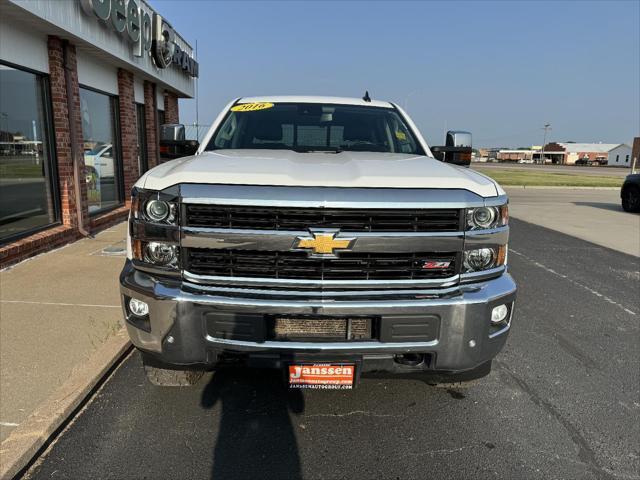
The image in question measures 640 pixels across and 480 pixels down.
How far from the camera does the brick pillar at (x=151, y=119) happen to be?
1143 cm

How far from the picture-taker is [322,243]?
232cm

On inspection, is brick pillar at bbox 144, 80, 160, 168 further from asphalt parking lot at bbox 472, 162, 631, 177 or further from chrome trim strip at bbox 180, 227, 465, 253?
asphalt parking lot at bbox 472, 162, 631, 177

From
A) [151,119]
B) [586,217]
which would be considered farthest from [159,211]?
[586,217]

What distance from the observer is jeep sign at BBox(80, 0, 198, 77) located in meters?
7.30

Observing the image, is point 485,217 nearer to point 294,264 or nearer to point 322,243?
point 322,243

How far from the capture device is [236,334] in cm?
234

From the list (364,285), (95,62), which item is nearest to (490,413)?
(364,285)

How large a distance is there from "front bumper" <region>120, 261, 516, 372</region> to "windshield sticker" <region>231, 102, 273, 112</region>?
Result: 83.3 inches

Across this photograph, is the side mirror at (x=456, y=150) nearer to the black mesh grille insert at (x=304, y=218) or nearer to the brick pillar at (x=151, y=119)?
the black mesh grille insert at (x=304, y=218)

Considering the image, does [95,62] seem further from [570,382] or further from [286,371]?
[570,382]

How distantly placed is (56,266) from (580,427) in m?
5.63

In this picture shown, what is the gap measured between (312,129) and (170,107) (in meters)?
10.7

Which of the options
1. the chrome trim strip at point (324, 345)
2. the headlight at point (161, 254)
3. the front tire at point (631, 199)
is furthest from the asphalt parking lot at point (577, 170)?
the headlight at point (161, 254)

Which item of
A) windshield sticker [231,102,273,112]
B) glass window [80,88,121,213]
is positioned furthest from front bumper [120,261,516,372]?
glass window [80,88,121,213]
